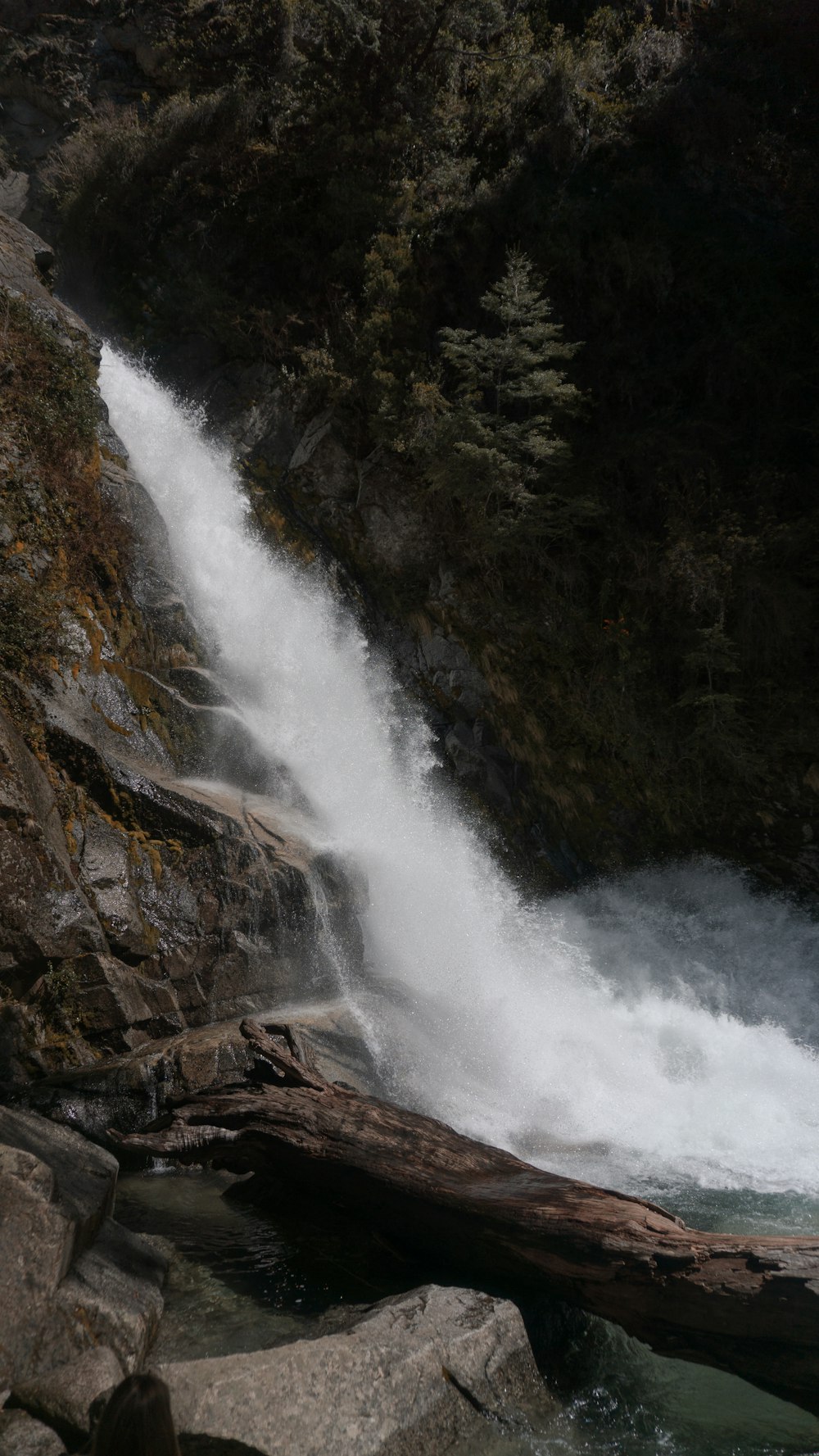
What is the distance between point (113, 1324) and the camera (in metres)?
3.40

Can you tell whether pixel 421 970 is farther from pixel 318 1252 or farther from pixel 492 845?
pixel 318 1252

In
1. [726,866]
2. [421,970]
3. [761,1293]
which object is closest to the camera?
[761,1293]

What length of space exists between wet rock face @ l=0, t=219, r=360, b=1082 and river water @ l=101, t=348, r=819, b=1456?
752mm

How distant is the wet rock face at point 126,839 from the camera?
6199 mm

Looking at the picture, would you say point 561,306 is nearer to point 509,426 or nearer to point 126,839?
point 509,426

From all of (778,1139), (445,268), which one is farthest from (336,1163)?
(445,268)

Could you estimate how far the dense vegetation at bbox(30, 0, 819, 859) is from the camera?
999cm

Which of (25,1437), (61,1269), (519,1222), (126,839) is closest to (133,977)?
(126,839)

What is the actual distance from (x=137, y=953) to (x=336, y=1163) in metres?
3.00

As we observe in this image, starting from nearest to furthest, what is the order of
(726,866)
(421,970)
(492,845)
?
(421,970)
(726,866)
(492,845)

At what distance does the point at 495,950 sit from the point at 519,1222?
17.9 feet

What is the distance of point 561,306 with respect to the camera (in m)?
12.2

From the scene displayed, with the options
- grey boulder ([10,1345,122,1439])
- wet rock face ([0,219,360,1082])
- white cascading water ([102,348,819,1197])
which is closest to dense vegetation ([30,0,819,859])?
white cascading water ([102,348,819,1197])

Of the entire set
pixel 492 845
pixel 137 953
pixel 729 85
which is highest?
pixel 729 85
